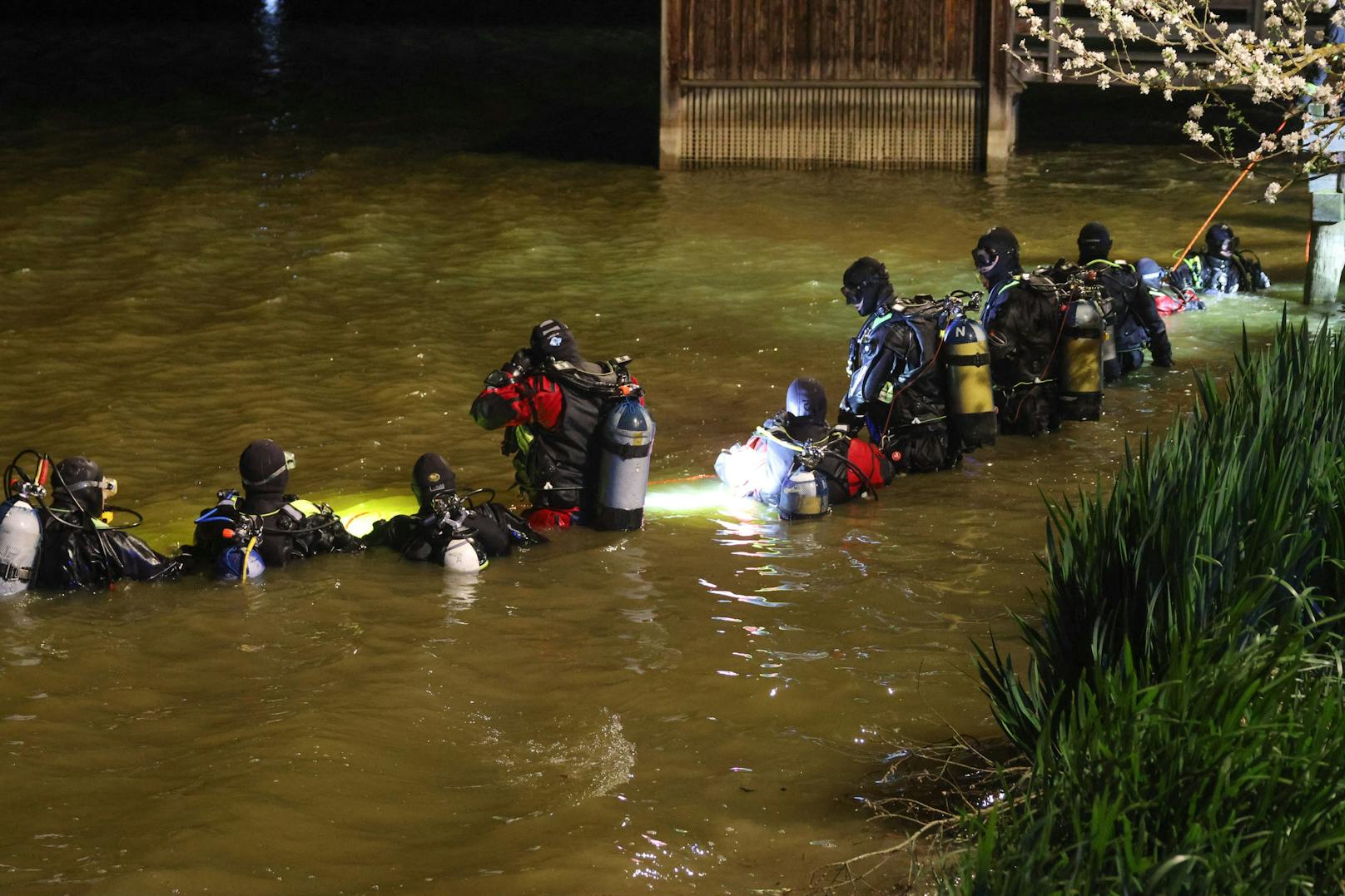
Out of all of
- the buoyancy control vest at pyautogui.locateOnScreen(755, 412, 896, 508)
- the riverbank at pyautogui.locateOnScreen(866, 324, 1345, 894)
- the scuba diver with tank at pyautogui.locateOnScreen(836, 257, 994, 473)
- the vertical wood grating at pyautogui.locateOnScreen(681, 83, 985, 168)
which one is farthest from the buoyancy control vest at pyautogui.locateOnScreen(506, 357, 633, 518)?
the vertical wood grating at pyautogui.locateOnScreen(681, 83, 985, 168)

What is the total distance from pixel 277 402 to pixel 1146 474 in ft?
23.0

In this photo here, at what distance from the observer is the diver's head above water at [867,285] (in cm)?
898

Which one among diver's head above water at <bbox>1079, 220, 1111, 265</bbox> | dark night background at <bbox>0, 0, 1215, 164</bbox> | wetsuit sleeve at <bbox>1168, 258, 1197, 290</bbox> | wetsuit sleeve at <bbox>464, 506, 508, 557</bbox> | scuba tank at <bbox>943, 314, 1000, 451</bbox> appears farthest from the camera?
dark night background at <bbox>0, 0, 1215, 164</bbox>

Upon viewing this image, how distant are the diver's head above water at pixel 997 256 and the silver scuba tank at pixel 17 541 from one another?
553 centimetres

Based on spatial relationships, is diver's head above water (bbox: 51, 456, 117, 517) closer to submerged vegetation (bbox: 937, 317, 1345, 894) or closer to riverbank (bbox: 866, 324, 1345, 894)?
riverbank (bbox: 866, 324, 1345, 894)

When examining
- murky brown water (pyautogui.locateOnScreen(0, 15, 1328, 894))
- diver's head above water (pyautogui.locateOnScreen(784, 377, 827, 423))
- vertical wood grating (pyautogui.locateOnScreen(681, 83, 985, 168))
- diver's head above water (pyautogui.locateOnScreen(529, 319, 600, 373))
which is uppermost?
vertical wood grating (pyautogui.locateOnScreen(681, 83, 985, 168))

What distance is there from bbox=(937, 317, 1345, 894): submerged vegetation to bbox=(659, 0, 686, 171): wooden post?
44.5 ft

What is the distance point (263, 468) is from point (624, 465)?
1.76 m

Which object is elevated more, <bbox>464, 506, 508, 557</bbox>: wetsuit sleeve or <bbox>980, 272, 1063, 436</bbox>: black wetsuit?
<bbox>980, 272, 1063, 436</bbox>: black wetsuit

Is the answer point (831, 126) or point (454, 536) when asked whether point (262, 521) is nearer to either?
point (454, 536)

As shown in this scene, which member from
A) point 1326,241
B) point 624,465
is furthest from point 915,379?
point 1326,241

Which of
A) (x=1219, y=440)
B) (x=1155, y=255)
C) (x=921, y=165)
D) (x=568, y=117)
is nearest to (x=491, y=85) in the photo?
(x=568, y=117)

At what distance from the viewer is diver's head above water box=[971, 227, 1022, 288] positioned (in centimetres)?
959

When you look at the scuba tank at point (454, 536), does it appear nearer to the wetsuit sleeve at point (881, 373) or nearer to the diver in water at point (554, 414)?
the diver in water at point (554, 414)
